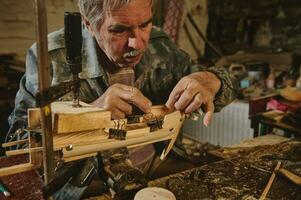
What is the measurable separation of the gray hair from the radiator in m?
3.25

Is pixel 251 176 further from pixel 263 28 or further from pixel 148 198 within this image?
pixel 263 28

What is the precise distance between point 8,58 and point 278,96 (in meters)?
3.33

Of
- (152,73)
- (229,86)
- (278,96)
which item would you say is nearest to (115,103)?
(229,86)

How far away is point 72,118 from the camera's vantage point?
113 cm

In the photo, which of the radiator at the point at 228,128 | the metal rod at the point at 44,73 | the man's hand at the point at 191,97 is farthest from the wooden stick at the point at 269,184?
the radiator at the point at 228,128

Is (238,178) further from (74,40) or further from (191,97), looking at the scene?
(74,40)

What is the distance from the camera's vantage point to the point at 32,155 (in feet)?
3.73

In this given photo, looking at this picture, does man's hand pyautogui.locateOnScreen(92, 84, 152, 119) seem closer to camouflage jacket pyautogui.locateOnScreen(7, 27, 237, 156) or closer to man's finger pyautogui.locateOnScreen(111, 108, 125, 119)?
man's finger pyautogui.locateOnScreen(111, 108, 125, 119)

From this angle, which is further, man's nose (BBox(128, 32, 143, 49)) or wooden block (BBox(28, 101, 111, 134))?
man's nose (BBox(128, 32, 143, 49))

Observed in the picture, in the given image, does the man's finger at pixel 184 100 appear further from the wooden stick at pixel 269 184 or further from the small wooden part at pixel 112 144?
the wooden stick at pixel 269 184

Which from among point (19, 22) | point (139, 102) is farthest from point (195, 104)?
point (19, 22)

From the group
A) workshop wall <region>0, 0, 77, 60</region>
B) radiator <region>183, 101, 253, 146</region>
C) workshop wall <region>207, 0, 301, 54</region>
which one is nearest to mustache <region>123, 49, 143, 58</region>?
workshop wall <region>0, 0, 77, 60</region>

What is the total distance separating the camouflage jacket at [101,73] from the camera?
194 cm

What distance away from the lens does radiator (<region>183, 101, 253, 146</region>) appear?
4.69 metres
